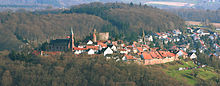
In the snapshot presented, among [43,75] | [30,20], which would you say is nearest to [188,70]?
[43,75]

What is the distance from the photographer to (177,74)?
6619 centimetres

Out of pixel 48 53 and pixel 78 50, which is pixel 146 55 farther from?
pixel 48 53

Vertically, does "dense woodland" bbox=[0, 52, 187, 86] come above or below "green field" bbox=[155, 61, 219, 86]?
above

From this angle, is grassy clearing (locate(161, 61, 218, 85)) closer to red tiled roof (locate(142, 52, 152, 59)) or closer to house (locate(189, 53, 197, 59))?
red tiled roof (locate(142, 52, 152, 59))

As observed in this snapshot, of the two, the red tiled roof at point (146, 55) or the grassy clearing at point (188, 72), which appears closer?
the grassy clearing at point (188, 72)

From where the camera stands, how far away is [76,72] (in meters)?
63.3

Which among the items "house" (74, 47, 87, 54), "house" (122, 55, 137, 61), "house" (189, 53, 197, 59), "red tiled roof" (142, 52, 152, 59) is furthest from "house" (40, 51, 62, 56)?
"house" (189, 53, 197, 59)

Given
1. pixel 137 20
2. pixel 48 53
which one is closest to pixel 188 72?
pixel 48 53

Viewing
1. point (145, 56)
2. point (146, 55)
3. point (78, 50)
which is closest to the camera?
point (78, 50)

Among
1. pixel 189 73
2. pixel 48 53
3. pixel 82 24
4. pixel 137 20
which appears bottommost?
pixel 82 24

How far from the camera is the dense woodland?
60.3 meters

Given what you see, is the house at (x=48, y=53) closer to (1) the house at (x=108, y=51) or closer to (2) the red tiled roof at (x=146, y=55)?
(1) the house at (x=108, y=51)

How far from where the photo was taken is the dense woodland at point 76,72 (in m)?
60.3

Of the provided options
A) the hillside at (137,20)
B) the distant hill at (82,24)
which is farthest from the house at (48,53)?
the hillside at (137,20)
